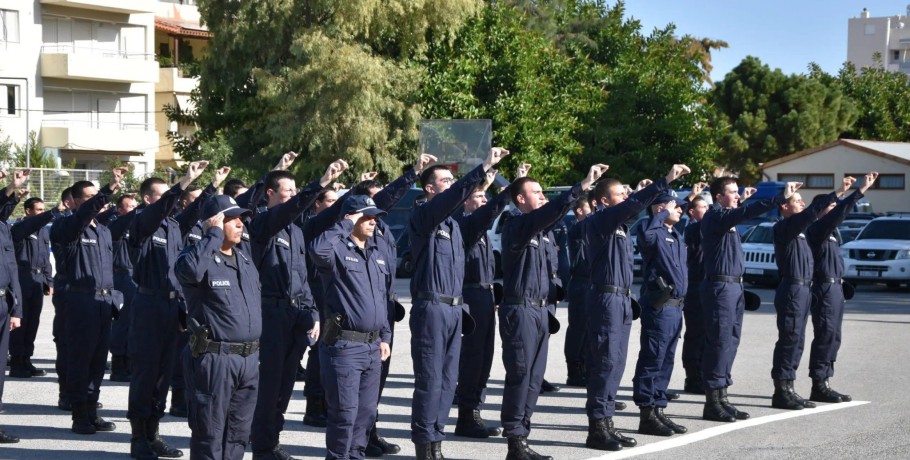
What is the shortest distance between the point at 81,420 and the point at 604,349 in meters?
4.36

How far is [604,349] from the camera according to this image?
9750 millimetres

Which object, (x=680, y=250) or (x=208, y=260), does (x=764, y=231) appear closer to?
(x=680, y=250)

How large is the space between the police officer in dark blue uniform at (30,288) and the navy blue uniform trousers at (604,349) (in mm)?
6646

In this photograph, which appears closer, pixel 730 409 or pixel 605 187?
pixel 605 187

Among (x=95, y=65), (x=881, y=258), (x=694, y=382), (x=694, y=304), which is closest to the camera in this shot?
(x=694, y=304)

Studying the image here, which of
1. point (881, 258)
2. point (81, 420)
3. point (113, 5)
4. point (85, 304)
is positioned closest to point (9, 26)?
point (113, 5)

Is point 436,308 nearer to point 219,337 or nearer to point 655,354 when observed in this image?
point 219,337

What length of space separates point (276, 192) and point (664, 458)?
3573mm

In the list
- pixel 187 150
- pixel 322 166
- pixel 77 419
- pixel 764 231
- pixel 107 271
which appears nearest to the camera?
pixel 77 419

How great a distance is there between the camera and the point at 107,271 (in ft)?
35.8

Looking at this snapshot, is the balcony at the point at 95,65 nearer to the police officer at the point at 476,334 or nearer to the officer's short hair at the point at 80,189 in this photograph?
the officer's short hair at the point at 80,189

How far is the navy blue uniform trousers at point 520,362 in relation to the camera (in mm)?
9266

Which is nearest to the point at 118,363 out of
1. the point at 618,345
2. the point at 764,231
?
the point at 618,345

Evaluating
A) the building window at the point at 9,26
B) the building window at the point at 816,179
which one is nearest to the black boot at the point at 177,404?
the building window at the point at 9,26
